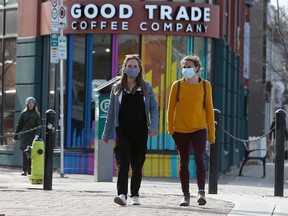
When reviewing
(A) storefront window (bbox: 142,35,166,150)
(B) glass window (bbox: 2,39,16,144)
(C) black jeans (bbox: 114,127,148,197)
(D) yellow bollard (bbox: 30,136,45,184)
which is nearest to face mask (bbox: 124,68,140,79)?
(C) black jeans (bbox: 114,127,148,197)

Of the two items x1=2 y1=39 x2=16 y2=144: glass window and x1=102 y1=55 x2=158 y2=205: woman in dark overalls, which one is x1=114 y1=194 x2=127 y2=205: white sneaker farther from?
x1=2 y1=39 x2=16 y2=144: glass window

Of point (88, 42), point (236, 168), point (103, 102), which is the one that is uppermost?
point (88, 42)

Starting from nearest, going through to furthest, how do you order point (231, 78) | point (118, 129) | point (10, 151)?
1. point (118, 129)
2. point (10, 151)
3. point (231, 78)

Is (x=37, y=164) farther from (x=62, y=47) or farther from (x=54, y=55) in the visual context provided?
(x=62, y=47)

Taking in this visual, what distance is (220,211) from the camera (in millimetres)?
10781

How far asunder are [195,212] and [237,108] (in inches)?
762

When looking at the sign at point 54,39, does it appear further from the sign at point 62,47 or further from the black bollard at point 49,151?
the black bollard at point 49,151

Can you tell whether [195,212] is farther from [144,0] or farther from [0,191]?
[144,0]

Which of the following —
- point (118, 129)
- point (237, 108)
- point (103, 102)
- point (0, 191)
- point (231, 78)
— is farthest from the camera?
point (237, 108)

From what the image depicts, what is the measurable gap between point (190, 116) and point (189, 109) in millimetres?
87

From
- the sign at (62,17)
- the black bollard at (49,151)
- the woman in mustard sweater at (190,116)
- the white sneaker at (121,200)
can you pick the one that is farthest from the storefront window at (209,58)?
the white sneaker at (121,200)

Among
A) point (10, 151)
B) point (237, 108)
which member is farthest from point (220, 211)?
point (237, 108)

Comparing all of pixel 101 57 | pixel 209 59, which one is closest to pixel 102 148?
pixel 101 57

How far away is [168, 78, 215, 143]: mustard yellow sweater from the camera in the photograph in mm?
11391
